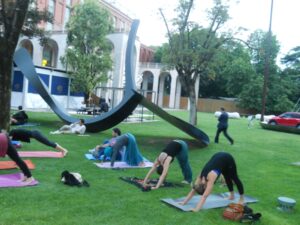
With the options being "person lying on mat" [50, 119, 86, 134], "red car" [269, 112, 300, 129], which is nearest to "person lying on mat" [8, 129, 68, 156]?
"person lying on mat" [50, 119, 86, 134]

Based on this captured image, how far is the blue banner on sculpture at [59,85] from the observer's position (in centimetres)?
3021

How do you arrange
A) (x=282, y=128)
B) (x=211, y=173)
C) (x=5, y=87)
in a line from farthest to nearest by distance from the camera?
1. (x=282, y=128)
2. (x=5, y=87)
3. (x=211, y=173)

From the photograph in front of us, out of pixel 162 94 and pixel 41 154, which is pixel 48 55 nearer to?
pixel 162 94

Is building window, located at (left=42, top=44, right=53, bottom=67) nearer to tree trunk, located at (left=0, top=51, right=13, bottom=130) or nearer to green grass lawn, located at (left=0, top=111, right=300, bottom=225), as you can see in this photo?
tree trunk, located at (left=0, top=51, right=13, bottom=130)

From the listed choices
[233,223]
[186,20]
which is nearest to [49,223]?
[233,223]

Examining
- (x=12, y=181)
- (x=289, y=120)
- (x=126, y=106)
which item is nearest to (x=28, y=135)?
(x=12, y=181)

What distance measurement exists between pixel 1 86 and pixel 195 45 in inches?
612

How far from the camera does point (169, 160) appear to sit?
754 centimetres

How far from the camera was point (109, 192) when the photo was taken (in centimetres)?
729

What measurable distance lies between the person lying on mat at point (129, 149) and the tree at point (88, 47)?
69.0ft

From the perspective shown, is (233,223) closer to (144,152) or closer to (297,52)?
(144,152)

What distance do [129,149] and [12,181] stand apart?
340 cm

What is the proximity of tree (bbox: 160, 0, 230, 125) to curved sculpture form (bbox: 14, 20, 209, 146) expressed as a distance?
920cm

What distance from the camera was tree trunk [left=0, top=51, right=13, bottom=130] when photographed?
12.0 metres
